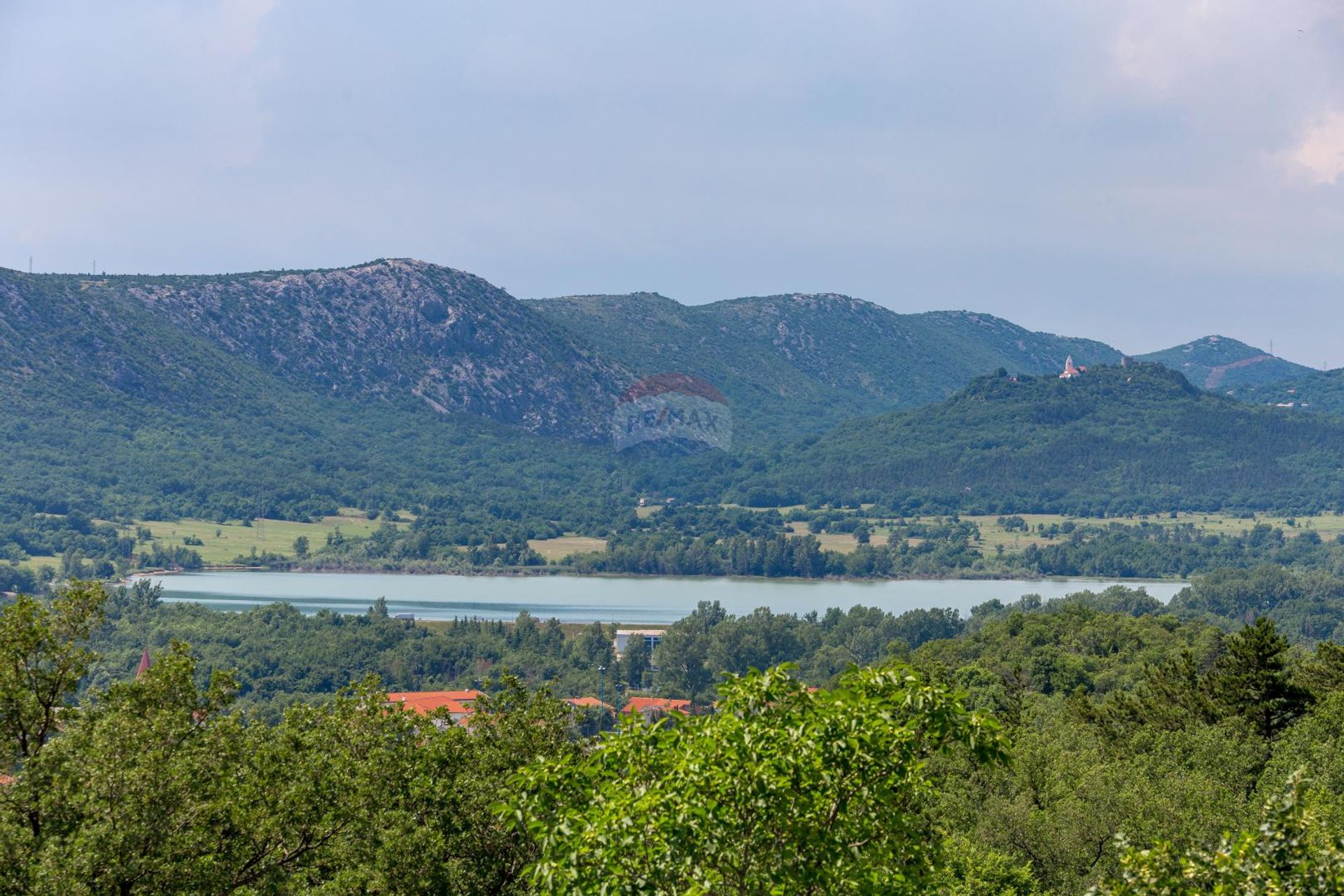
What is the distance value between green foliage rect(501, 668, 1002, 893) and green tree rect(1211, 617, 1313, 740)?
32.8 m

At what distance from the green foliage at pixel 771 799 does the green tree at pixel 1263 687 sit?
32816mm

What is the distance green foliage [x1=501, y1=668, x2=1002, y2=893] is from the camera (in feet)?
48.6

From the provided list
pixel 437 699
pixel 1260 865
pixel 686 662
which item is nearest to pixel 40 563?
pixel 686 662

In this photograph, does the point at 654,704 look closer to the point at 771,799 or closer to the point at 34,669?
the point at 34,669

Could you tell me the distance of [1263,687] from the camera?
Result: 1804 inches

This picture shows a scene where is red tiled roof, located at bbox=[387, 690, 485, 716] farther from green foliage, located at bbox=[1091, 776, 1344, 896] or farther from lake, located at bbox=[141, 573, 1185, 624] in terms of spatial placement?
green foliage, located at bbox=[1091, 776, 1344, 896]

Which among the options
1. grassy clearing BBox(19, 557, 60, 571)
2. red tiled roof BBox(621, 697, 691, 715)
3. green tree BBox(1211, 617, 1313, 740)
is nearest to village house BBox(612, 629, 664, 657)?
red tiled roof BBox(621, 697, 691, 715)

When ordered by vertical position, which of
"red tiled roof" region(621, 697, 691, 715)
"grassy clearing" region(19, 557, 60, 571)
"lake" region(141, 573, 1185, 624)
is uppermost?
"grassy clearing" region(19, 557, 60, 571)

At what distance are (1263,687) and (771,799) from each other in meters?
35.1

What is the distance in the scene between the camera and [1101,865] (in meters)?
33.3

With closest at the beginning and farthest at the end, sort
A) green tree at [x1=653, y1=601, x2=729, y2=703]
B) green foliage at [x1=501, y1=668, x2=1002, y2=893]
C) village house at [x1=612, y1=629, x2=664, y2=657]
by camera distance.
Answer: green foliage at [x1=501, y1=668, x2=1002, y2=893] < green tree at [x1=653, y1=601, x2=729, y2=703] < village house at [x1=612, y1=629, x2=664, y2=657]

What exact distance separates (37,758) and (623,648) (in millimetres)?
112379

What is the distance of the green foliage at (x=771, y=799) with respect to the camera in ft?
48.6

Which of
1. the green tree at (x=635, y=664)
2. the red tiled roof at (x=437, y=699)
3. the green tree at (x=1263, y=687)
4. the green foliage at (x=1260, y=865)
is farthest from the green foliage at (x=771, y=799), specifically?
the green tree at (x=635, y=664)
